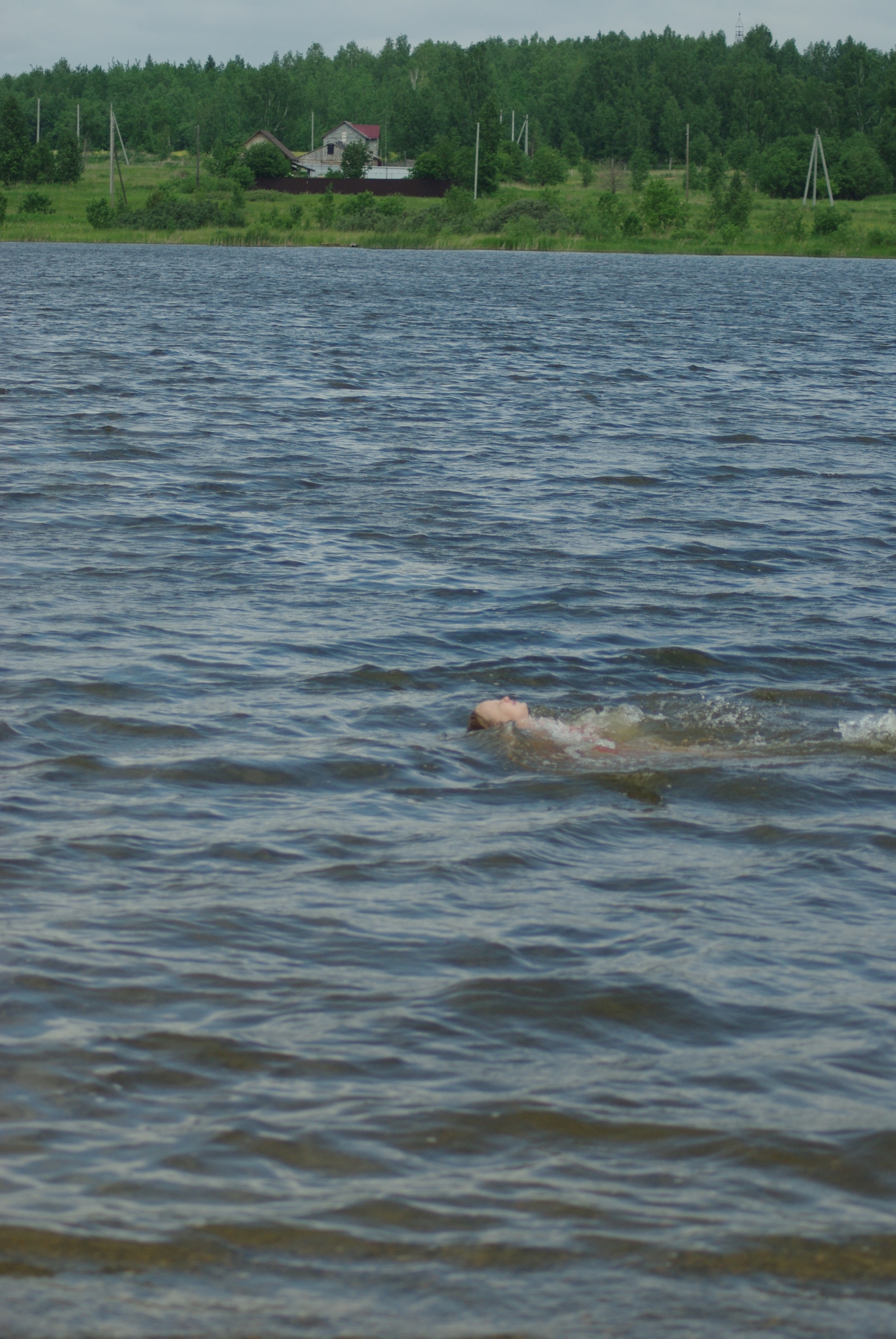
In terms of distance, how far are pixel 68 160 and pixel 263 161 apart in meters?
19.0

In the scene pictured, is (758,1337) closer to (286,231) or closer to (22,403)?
(22,403)

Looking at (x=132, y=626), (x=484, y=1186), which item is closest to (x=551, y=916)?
(x=484, y=1186)

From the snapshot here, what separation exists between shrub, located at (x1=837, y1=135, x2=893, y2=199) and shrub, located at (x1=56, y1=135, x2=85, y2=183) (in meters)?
69.5

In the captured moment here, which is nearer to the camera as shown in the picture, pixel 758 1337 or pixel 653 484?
pixel 758 1337

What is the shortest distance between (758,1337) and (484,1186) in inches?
34.2

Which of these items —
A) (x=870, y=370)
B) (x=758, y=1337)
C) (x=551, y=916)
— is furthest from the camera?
(x=870, y=370)

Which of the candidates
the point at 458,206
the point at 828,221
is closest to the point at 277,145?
the point at 458,206

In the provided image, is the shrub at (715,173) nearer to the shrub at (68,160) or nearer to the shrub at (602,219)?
the shrub at (602,219)

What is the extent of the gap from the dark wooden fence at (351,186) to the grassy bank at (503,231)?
46.0 feet

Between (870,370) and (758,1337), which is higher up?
(870,370)

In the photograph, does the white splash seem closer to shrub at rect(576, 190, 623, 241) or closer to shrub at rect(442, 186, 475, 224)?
shrub at rect(576, 190, 623, 241)

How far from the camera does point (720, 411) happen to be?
22.5 metres

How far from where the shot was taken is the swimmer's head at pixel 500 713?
7.45m

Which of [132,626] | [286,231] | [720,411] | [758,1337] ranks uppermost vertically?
[286,231]
